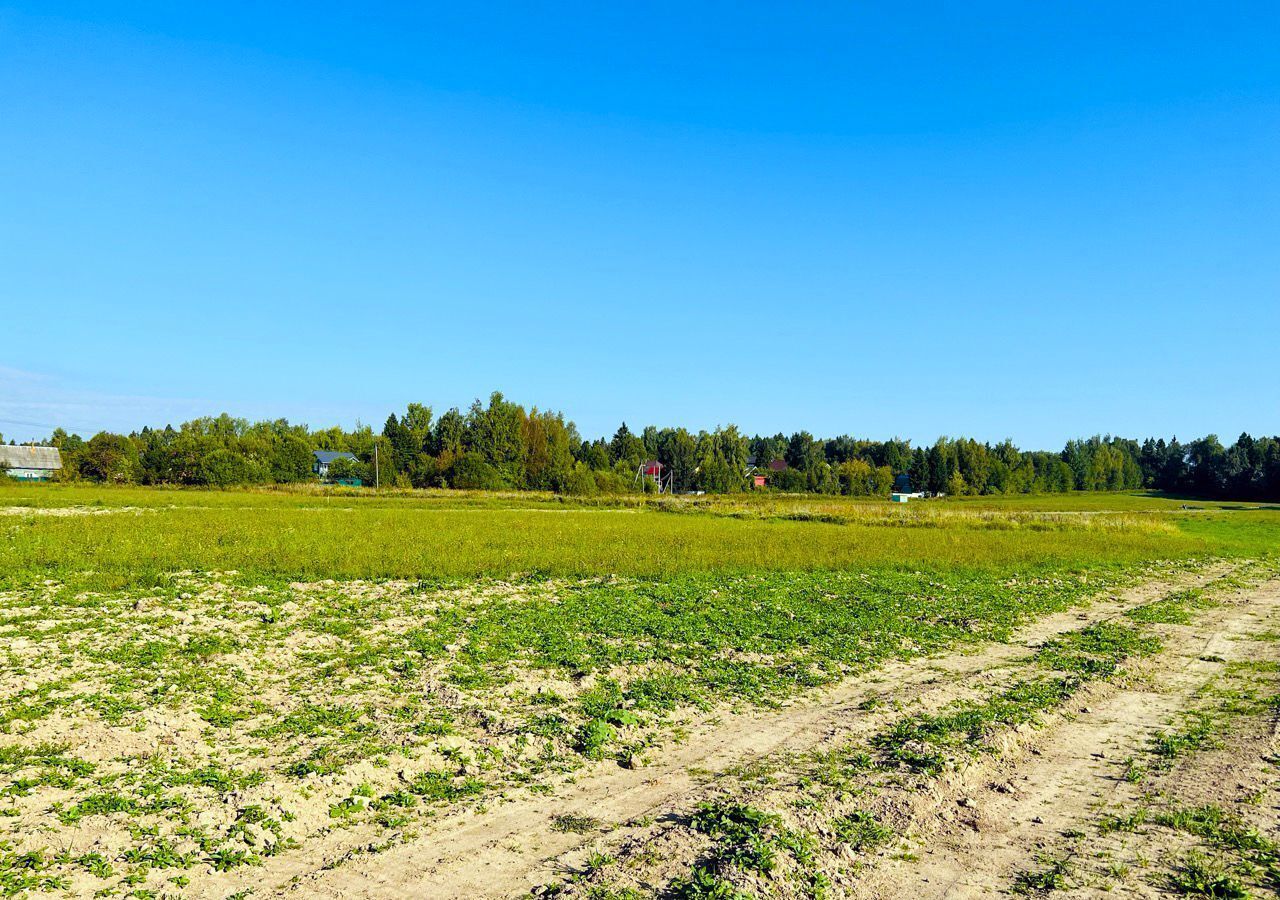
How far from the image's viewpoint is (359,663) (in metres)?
11.7

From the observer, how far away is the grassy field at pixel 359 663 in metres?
6.61

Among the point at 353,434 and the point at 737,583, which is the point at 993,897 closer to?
the point at 737,583

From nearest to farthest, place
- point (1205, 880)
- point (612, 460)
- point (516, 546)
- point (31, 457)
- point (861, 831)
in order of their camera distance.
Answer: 1. point (1205, 880)
2. point (861, 831)
3. point (516, 546)
4. point (31, 457)
5. point (612, 460)

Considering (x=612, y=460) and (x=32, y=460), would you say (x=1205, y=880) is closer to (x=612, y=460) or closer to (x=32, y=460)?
(x=612, y=460)

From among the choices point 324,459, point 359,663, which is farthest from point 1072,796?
point 324,459

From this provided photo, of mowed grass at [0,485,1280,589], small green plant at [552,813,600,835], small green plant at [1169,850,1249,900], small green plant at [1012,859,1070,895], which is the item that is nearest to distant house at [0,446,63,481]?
mowed grass at [0,485,1280,589]

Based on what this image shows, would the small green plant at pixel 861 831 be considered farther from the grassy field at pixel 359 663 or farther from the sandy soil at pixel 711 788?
the grassy field at pixel 359 663

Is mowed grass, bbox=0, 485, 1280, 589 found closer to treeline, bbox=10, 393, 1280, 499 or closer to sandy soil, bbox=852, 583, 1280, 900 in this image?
sandy soil, bbox=852, 583, 1280, 900

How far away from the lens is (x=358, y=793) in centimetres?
716

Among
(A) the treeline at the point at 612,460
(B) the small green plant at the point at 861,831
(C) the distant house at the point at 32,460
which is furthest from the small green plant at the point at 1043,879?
(C) the distant house at the point at 32,460

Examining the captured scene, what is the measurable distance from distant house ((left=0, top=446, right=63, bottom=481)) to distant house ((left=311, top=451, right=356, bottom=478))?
40.1 m

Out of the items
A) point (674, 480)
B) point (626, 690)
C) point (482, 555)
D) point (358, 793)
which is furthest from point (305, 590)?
point (674, 480)

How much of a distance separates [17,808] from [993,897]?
27.1 feet

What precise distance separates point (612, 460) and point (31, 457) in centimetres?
10358
